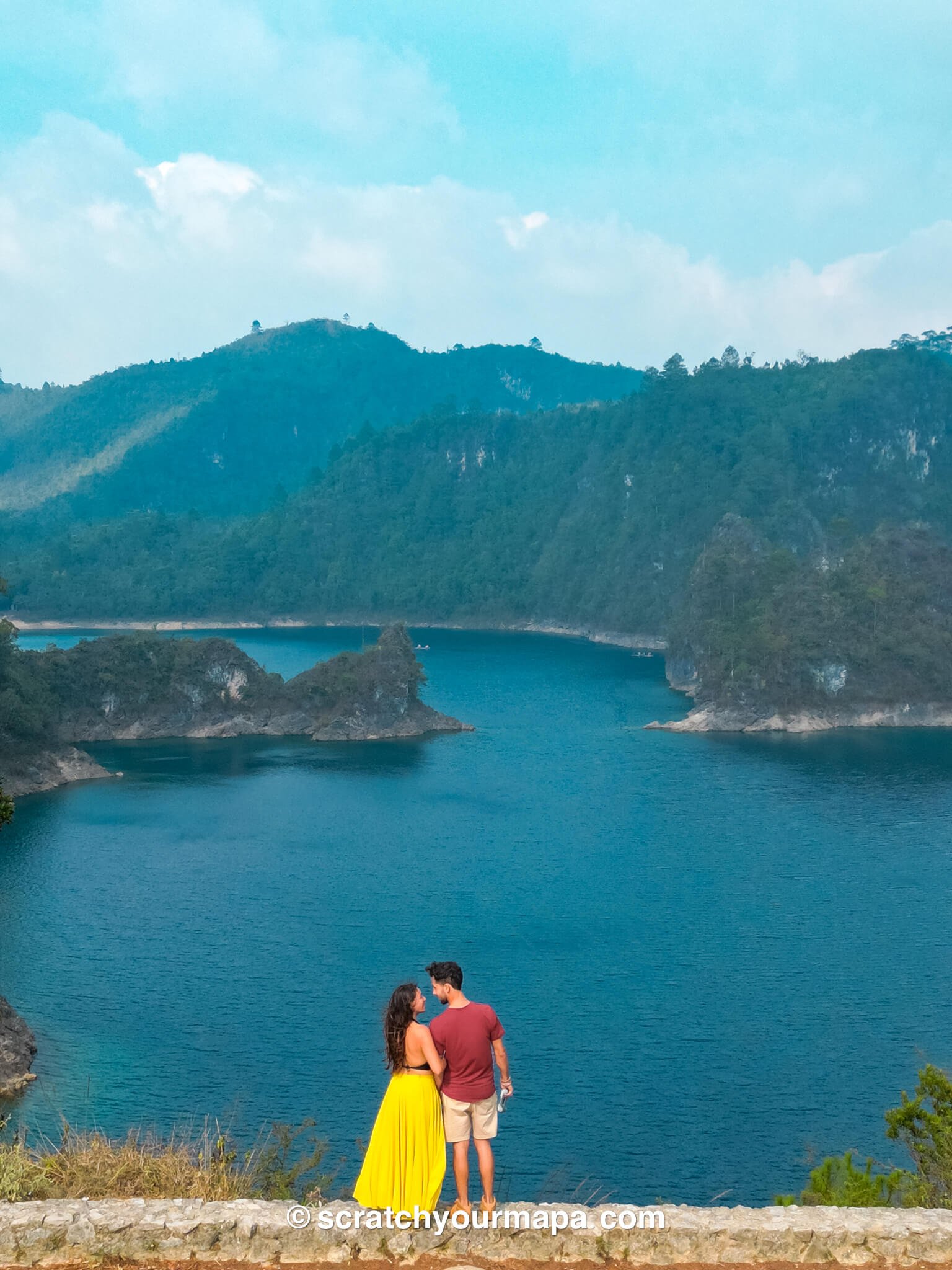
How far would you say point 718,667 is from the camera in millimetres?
96812

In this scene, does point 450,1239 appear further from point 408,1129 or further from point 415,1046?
point 415,1046

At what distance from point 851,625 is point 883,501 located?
81.6 m

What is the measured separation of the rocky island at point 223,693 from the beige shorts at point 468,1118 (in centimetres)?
7695

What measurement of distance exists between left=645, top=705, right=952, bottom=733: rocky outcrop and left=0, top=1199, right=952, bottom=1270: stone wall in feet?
267

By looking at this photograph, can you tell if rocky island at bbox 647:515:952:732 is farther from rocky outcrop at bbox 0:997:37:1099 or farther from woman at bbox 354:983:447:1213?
woman at bbox 354:983:447:1213

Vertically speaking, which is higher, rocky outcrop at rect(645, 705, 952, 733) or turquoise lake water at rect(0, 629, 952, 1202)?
rocky outcrop at rect(645, 705, 952, 733)

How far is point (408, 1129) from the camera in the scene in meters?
10.5

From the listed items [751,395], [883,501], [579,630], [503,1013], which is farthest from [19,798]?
[751,395]

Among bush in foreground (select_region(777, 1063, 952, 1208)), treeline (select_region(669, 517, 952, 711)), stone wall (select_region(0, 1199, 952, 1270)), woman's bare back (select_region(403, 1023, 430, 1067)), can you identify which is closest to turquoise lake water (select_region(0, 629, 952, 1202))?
stone wall (select_region(0, 1199, 952, 1270))

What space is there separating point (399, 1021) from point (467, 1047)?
0.73 meters

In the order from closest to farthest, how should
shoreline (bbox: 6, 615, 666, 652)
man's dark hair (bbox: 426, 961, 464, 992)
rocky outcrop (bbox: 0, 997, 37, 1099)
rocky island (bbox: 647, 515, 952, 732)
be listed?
man's dark hair (bbox: 426, 961, 464, 992) → rocky outcrop (bbox: 0, 997, 37, 1099) → rocky island (bbox: 647, 515, 952, 732) → shoreline (bbox: 6, 615, 666, 652)

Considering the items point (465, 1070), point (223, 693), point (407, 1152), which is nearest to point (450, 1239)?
point (407, 1152)

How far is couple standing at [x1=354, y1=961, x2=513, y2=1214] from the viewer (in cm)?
1043

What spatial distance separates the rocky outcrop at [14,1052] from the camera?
30.6 metres
